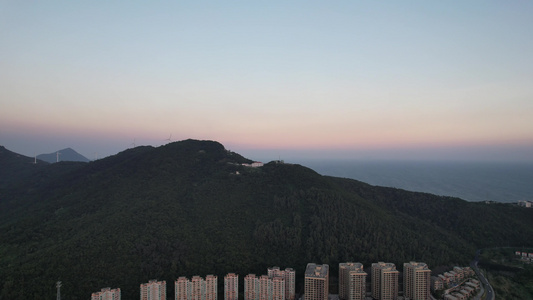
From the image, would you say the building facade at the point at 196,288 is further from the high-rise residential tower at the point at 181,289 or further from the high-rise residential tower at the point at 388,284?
the high-rise residential tower at the point at 388,284

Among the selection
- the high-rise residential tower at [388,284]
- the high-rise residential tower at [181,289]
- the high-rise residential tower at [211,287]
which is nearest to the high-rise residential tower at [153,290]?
the high-rise residential tower at [181,289]

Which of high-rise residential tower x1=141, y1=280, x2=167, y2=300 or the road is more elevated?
high-rise residential tower x1=141, y1=280, x2=167, y2=300

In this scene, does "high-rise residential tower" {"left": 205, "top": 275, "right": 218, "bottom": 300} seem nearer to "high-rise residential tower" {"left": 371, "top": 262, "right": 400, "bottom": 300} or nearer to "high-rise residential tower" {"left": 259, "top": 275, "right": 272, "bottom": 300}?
"high-rise residential tower" {"left": 259, "top": 275, "right": 272, "bottom": 300}

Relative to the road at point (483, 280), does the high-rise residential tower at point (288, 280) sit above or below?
above

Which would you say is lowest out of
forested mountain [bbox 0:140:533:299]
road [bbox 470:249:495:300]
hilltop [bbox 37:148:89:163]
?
road [bbox 470:249:495:300]

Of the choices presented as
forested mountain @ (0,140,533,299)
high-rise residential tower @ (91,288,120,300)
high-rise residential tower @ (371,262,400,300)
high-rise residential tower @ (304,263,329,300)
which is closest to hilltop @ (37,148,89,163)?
forested mountain @ (0,140,533,299)

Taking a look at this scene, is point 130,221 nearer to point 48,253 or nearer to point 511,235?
point 48,253
